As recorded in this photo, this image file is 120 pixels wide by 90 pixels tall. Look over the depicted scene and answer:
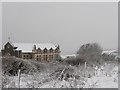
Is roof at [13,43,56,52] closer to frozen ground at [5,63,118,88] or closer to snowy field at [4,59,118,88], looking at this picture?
snowy field at [4,59,118,88]

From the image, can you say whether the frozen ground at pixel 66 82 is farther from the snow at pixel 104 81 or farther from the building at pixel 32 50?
the building at pixel 32 50

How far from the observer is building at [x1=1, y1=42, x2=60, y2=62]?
19203 mm

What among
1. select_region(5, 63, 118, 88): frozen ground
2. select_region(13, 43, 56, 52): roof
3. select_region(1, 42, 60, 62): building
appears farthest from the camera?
select_region(13, 43, 56, 52): roof

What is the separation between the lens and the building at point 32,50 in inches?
756

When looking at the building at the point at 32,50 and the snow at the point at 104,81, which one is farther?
the building at the point at 32,50

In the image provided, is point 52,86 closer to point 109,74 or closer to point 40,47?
point 109,74

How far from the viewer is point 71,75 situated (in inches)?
271

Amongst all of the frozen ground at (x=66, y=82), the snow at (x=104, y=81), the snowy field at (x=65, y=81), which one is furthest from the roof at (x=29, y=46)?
the snow at (x=104, y=81)

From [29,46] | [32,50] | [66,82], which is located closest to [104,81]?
[66,82]

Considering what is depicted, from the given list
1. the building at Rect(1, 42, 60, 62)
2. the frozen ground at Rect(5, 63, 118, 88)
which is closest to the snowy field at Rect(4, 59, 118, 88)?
the frozen ground at Rect(5, 63, 118, 88)

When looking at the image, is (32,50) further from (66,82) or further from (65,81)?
(66,82)

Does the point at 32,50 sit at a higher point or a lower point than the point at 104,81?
A: higher

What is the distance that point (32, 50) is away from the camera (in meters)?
19.9

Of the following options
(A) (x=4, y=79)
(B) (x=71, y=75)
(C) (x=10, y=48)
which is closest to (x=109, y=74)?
(B) (x=71, y=75)
